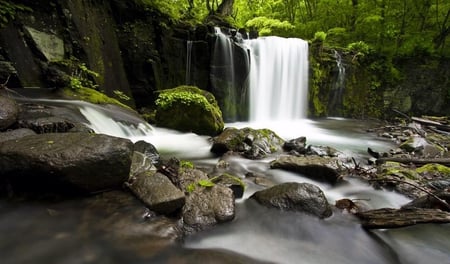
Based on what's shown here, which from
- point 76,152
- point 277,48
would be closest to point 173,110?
point 76,152

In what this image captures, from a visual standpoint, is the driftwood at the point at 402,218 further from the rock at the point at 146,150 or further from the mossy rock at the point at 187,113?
the mossy rock at the point at 187,113

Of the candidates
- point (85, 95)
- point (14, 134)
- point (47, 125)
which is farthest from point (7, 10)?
point (14, 134)

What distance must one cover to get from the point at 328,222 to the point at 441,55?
16140 mm

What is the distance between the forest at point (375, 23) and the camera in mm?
14609

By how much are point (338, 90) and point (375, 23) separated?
4365 millimetres

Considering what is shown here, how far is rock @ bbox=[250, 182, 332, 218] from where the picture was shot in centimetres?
338

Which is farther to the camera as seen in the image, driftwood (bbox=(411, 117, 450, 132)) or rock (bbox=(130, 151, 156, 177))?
driftwood (bbox=(411, 117, 450, 132))

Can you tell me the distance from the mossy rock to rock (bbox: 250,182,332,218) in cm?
474

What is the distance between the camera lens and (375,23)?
15.7 meters

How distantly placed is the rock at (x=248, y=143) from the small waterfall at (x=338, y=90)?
992cm

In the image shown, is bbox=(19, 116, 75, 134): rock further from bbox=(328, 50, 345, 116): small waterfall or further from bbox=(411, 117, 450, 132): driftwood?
bbox=(328, 50, 345, 116): small waterfall

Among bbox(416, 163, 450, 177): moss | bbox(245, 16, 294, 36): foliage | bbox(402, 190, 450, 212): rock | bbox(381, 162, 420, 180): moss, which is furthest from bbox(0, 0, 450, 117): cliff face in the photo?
bbox(416, 163, 450, 177): moss

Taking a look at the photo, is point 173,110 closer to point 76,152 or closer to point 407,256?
point 76,152

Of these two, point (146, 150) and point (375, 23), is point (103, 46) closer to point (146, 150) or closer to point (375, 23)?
point (146, 150)
